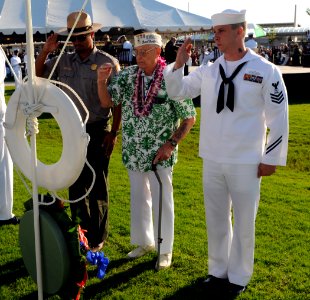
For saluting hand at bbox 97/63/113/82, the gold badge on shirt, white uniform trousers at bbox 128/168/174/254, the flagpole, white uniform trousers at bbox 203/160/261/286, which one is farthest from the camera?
the gold badge on shirt

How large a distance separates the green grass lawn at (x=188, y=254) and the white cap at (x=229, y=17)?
191 cm

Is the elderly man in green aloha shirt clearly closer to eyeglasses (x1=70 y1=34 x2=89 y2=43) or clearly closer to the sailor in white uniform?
the sailor in white uniform

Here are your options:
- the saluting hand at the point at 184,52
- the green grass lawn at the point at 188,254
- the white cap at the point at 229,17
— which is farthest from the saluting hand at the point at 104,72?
the green grass lawn at the point at 188,254

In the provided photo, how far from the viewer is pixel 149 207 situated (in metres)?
4.16

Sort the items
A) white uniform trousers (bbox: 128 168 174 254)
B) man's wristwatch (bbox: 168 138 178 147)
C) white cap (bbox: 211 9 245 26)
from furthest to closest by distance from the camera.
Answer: white uniform trousers (bbox: 128 168 174 254)
man's wristwatch (bbox: 168 138 178 147)
white cap (bbox: 211 9 245 26)

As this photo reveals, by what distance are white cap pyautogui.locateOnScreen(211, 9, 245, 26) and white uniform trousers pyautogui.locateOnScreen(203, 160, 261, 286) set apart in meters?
0.92

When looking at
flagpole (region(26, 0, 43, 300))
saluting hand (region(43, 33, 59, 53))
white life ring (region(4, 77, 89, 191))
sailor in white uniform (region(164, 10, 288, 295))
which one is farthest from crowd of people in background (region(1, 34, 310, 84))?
flagpole (region(26, 0, 43, 300))

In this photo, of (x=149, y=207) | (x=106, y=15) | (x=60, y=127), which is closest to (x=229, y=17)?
(x=60, y=127)

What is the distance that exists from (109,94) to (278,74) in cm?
137

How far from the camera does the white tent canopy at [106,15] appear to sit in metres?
15.3

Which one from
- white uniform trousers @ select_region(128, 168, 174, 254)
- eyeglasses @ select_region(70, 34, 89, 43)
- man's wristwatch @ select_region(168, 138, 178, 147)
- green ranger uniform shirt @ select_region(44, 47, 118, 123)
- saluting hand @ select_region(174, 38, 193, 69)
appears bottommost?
white uniform trousers @ select_region(128, 168, 174, 254)

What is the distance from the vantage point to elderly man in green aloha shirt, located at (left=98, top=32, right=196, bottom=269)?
3.72 meters

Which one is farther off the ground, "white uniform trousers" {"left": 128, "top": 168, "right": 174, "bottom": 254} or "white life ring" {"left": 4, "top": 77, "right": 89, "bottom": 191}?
"white life ring" {"left": 4, "top": 77, "right": 89, "bottom": 191}

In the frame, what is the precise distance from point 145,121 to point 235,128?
2.70 feet
